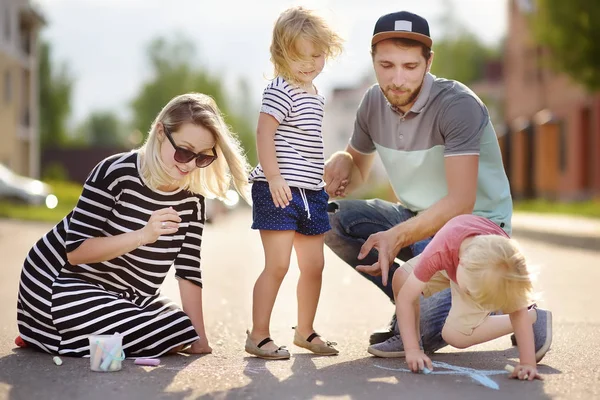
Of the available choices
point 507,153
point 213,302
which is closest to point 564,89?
point 507,153

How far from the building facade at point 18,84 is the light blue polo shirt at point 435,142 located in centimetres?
3411

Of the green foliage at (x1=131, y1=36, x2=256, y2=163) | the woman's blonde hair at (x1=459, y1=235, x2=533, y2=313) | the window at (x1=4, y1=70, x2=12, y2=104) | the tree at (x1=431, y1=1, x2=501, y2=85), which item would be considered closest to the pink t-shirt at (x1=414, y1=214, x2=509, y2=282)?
the woman's blonde hair at (x1=459, y1=235, x2=533, y2=313)

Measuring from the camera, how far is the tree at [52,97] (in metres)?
70.3

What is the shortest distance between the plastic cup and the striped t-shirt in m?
1.09

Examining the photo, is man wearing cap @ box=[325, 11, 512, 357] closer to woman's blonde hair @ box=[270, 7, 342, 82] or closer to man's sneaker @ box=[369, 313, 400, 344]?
man's sneaker @ box=[369, 313, 400, 344]

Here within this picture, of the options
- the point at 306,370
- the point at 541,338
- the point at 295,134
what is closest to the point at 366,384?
the point at 306,370

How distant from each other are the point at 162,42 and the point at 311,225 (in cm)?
7859

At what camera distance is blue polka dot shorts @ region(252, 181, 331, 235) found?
4.82 metres

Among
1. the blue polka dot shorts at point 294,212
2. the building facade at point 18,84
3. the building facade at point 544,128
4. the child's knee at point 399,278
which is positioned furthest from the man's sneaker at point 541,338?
the building facade at point 18,84

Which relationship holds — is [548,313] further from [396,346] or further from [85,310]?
[85,310]

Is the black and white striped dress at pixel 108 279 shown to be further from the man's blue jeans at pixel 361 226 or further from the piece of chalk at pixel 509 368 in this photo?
the piece of chalk at pixel 509 368

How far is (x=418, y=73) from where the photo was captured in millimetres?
5039

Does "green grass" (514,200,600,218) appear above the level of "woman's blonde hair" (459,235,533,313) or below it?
below

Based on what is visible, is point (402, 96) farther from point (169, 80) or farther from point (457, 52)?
point (169, 80)
